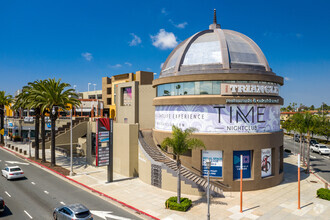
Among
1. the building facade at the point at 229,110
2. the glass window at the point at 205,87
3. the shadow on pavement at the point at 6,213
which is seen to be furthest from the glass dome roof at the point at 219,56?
the shadow on pavement at the point at 6,213

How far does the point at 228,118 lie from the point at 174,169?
8531 mm

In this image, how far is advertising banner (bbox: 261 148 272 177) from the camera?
29.1 metres

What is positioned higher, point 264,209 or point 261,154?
point 261,154

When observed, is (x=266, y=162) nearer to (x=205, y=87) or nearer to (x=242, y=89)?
(x=242, y=89)

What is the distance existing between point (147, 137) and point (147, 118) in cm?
618

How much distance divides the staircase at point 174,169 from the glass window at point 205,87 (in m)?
9.27

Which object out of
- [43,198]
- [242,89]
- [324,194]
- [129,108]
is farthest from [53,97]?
[324,194]

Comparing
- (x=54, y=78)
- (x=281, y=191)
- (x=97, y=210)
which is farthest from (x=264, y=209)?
(x=54, y=78)

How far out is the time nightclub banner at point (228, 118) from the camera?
92.1 ft

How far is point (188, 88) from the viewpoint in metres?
30.1

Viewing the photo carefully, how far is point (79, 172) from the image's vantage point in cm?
3528

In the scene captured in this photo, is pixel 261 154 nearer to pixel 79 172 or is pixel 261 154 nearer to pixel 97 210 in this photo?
pixel 97 210

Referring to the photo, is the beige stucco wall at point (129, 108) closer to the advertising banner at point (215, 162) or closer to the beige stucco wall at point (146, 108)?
the beige stucco wall at point (146, 108)

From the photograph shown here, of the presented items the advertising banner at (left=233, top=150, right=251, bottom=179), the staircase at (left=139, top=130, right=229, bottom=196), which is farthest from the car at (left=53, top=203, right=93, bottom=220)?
the advertising banner at (left=233, top=150, right=251, bottom=179)
